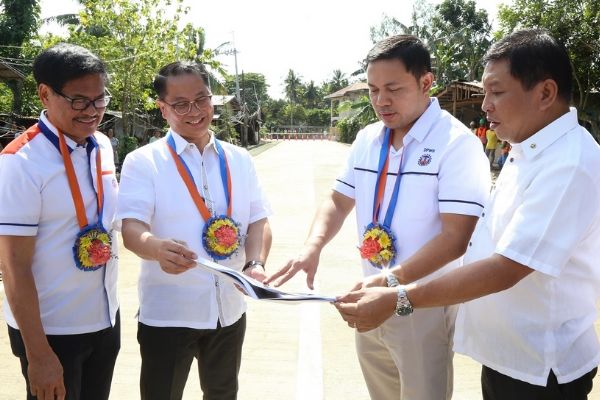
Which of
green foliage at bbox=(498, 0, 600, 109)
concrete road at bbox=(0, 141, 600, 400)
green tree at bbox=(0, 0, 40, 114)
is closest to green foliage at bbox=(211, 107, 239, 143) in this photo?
green tree at bbox=(0, 0, 40, 114)

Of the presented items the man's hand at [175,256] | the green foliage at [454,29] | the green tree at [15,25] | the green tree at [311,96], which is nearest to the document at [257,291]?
the man's hand at [175,256]

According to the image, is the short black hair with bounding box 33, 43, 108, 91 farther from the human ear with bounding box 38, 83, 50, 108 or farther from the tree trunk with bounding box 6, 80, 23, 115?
the tree trunk with bounding box 6, 80, 23, 115

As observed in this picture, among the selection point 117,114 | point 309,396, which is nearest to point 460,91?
point 117,114

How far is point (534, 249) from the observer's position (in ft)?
5.58

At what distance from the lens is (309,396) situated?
349 cm

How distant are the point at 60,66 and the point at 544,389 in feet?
7.24

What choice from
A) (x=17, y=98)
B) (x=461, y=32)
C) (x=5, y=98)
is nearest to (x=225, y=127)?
(x=5, y=98)

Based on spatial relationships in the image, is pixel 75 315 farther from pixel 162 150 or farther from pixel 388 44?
pixel 388 44

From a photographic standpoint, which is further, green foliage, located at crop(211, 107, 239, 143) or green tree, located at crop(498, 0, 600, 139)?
green foliage, located at crop(211, 107, 239, 143)

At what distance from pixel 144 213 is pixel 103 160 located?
37 centimetres

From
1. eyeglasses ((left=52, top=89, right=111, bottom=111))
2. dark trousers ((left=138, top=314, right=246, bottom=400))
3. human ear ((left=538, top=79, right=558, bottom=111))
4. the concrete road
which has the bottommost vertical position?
the concrete road

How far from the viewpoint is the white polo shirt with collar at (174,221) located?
7.81ft

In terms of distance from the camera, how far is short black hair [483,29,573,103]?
5.93 ft

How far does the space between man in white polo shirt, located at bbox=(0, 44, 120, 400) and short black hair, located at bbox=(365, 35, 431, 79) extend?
1.21 metres
